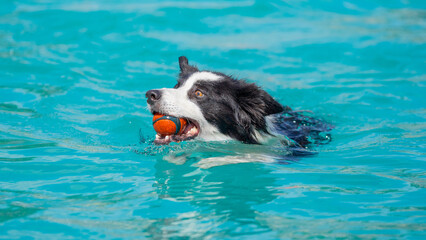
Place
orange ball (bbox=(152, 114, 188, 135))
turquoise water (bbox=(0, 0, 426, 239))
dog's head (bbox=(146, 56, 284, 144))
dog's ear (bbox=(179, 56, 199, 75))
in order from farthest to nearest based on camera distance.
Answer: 1. dog's ear (bbox=(179, 56, 199, 75))
2. dog's head (bbox=(146, 56, 284, 144))
3. orange ball (bbox=(152, 114, 188, 135))
4. turquoise water (bbox=(0, 0, 426, 239))

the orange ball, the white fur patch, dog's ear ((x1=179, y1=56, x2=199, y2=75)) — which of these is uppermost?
dog's ear ((x1=179, y1=56, x2=199, y2=75))

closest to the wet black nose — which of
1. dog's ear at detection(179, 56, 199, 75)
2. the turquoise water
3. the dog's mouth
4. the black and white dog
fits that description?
A: the black and white dog

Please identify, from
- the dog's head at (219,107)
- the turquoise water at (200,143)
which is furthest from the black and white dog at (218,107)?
the turquoise water at (200,143)

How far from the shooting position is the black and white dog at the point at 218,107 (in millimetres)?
5594

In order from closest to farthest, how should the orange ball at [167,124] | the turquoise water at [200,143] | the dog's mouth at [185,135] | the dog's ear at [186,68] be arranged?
the turquoise water at [200,143] < the orange ball at [167,124] < the dog's mouth at [185,135] < the dog's ear at [186,68]

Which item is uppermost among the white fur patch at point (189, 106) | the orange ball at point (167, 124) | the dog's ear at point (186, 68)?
the dog's ear at point (186, 68)

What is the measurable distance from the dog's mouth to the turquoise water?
103 mm

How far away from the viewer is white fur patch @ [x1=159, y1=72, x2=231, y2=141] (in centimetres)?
550

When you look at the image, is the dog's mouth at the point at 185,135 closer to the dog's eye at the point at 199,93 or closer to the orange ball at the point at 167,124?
the orange ball at the point at 167,124

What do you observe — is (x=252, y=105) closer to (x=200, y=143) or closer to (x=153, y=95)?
(x=200, y=143)

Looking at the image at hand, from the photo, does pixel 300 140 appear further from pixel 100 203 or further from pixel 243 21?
pixel 243 21

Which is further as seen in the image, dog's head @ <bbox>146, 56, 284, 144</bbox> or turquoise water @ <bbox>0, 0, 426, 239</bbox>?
dog's head @ <bbox>146, 56, 284, 144</bbox>

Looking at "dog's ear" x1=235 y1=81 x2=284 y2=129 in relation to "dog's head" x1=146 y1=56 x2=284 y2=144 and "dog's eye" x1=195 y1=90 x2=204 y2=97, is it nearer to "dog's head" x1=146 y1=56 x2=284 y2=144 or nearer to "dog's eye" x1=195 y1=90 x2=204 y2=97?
"dog's head" x1=146 y1=56 x2=284 y2=144

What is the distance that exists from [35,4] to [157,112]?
752 cm
